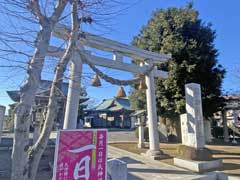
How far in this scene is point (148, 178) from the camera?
251 inches

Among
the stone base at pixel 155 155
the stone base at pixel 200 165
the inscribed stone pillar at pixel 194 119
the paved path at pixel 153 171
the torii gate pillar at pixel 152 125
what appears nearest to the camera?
the paved path at pixel 153 171

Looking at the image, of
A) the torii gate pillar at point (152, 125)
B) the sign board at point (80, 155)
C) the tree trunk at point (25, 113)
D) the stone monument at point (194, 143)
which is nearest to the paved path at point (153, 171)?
the stone monument at point (194, 143)

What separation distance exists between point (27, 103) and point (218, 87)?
14.9m

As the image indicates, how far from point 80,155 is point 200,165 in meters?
5.72

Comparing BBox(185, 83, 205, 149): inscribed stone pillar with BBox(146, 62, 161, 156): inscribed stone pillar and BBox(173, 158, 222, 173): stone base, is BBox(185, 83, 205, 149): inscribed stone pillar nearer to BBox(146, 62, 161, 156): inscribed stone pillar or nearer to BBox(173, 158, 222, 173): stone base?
BBox(173, 158, 222, 173): stone base

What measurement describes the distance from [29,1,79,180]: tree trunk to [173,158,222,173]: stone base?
5.97 meters

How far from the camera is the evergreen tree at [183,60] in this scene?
14.5 metres

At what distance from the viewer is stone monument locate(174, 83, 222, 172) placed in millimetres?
7594

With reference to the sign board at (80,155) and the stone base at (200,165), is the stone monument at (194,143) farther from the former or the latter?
the sign board at (80,155)

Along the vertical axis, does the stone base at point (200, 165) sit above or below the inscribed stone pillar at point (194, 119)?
below

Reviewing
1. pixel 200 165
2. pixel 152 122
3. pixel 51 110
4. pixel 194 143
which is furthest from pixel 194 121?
pixel 51 110

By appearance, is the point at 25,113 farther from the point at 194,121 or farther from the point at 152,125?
the point at 152,125

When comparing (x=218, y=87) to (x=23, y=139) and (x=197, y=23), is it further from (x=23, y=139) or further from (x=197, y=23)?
(x=23, y=139)

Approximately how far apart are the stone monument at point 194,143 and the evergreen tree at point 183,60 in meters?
5.34
